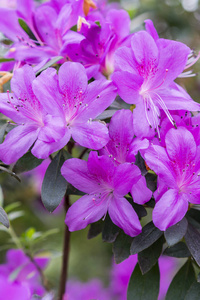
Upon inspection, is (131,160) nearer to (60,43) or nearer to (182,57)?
(182,57)

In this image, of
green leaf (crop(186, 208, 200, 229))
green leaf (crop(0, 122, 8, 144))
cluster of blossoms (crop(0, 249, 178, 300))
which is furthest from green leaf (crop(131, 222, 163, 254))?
cluster of blossoms (crop(0, 249, 178, 300))

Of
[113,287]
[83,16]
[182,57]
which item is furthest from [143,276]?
[113,287]

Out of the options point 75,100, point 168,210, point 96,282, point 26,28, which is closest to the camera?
point 168,210

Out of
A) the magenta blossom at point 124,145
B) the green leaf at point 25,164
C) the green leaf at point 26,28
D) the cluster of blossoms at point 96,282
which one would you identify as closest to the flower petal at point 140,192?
the magenta blossom at point 124,145

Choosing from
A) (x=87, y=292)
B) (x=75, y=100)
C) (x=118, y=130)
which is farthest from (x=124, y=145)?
(x=87, y=292)

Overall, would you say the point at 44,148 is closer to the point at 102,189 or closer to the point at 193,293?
the point at 102,189

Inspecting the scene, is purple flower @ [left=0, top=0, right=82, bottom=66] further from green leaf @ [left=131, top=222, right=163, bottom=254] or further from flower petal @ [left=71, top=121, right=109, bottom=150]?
green leaf @ [left=131, top=222, right=163, bottom=254]
